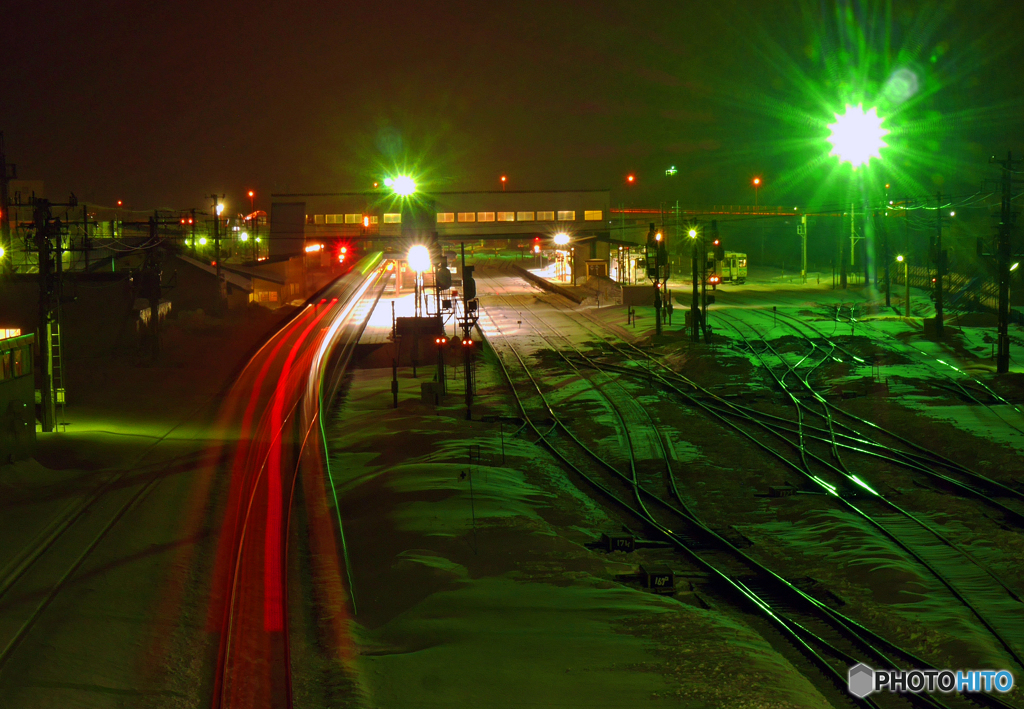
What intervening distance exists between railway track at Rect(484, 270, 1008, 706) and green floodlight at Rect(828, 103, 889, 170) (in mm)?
24609

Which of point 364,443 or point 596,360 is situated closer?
point 364,443

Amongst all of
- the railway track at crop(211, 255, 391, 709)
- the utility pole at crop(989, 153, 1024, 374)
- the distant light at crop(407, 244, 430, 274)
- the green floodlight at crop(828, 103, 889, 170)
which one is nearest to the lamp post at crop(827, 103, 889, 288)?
the green floodlight at crop(828, 103, 889, 170)

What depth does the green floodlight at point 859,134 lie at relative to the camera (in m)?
35.1

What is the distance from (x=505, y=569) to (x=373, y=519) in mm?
2906

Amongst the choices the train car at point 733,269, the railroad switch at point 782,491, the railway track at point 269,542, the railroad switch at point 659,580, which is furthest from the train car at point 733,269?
the railroad switch at point 659,580

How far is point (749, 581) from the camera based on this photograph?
29.7 feet

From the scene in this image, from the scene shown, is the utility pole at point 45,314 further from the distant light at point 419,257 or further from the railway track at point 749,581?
the distant light at point 419,257

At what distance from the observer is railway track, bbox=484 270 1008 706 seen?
709cm

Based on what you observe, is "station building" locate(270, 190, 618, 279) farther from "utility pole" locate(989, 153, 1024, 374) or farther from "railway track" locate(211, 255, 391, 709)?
"utility pole" locate(989, 153, 1024, 374)

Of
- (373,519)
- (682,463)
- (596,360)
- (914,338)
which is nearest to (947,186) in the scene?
(914,338)

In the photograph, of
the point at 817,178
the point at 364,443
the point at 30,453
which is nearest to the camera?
the point at 30,453

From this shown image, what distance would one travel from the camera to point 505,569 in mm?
9133

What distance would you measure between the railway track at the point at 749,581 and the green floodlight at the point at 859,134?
24609 millimetres

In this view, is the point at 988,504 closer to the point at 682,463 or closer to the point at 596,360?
the point at 682,463
